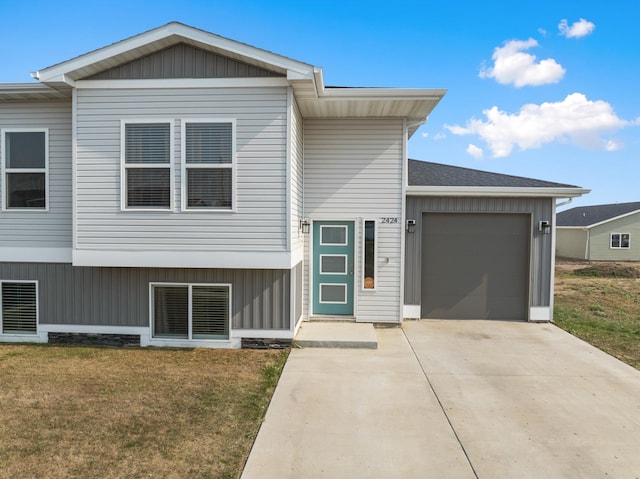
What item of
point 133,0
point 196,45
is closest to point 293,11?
point 133,0

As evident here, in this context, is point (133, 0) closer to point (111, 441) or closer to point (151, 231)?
point (151, 231)

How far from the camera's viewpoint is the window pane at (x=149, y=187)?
19.4 feet

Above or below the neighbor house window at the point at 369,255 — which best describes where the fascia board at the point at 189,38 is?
above

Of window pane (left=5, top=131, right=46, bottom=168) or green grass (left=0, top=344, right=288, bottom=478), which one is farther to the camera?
window pane (left=5, top=131, right=46, bottom=168)

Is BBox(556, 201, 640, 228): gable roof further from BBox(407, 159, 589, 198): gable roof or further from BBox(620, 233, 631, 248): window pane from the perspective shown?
BBox(407, 159, 589, 198): gable roof

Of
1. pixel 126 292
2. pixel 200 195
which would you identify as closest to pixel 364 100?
pixel 200 195

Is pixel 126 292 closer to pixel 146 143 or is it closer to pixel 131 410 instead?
pixel 146 143

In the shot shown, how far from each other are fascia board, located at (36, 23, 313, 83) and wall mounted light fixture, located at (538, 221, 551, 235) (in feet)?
17.9

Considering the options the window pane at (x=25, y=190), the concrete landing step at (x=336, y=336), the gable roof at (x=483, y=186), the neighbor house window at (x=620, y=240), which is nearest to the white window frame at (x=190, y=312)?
the concrete landing step at (x=336, y=336)

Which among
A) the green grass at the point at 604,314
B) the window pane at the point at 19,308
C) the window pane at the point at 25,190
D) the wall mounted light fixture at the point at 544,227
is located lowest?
the green grass at the point at 604,314

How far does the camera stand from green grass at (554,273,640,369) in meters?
6.55

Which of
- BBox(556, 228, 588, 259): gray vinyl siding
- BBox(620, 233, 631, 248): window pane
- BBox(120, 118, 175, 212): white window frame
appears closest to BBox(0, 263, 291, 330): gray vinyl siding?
BBox(120, 118, 175, 212): white window frame

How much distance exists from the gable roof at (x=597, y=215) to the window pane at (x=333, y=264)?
24.1m

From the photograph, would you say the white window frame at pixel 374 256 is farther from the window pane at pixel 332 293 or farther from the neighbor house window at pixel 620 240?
the neighbor house window at pixel 620 240
